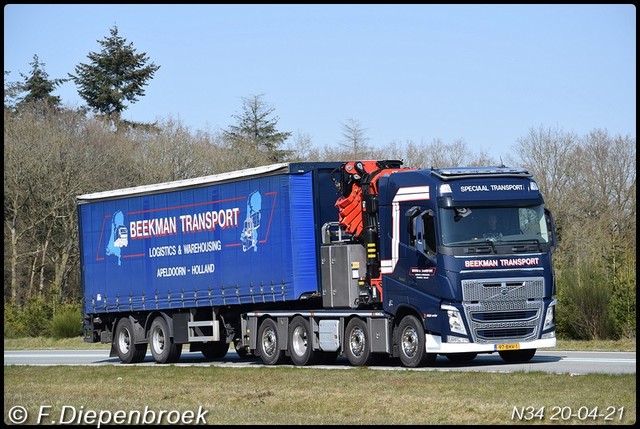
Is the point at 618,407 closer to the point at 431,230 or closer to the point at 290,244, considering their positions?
the point at 431,230

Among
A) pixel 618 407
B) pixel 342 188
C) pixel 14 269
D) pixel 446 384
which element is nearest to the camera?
pixel 618 407

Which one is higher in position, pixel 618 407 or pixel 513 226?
pixel 513 226

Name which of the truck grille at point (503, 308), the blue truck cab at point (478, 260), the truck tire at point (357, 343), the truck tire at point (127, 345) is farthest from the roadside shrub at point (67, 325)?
the truck grille at point (503, 308)

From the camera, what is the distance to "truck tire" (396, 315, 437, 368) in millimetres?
22688

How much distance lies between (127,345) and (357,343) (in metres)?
8.00

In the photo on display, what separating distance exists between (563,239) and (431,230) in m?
33.4

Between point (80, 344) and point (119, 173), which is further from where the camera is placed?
point (119, 173)

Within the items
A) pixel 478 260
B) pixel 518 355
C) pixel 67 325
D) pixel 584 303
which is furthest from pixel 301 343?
pixel 67 325

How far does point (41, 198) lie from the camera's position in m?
57.1

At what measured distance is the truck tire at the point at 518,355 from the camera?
23.8 meters

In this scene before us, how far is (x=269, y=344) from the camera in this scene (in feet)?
86.7

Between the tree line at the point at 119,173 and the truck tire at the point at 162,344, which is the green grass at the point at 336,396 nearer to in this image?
the truck tire at the point at 162,344

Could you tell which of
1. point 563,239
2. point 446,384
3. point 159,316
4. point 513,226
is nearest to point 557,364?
point 513,226

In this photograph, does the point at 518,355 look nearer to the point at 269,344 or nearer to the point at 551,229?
the point at 551,229
